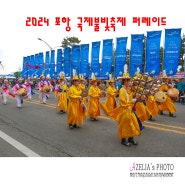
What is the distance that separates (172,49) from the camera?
69.1 ft

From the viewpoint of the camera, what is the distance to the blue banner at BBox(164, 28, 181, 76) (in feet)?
68.1

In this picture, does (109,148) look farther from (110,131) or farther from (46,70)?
(46,70)

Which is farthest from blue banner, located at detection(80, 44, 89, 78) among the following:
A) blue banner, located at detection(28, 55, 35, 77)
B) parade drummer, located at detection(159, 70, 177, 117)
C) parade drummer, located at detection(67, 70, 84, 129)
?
parade drummer, located at detection(67, 70, 84, 129)

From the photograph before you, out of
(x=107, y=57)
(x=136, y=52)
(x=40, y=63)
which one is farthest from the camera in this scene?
(x=40, y=63)

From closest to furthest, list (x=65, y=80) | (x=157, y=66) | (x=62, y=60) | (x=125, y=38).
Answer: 1. (x=65, y=80)
2. (x=157, y=66)
3. (x=125, y=38)
4. (x=62, y=60)

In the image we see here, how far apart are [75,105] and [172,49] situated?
1316 centimetres

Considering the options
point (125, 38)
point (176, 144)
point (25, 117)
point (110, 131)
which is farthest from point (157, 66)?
point (176, 144)

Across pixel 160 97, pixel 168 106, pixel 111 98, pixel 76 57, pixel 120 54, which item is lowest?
pixel 168 106

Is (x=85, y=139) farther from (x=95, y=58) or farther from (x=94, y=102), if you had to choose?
(x=95, y=58)

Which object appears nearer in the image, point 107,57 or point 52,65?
point 107,57

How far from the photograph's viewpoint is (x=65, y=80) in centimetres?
1472

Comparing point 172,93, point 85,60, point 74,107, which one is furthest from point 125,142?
point 85,60

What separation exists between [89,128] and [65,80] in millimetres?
5077

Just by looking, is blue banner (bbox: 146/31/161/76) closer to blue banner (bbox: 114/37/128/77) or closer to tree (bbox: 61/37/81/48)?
blue banner (bbox: 114/37/128/77)
